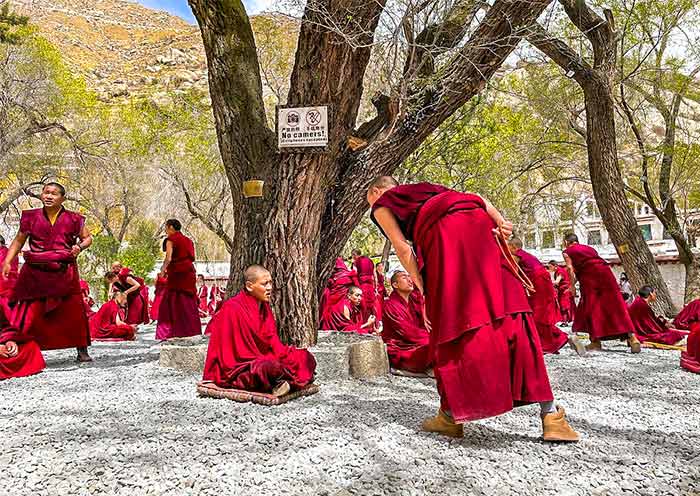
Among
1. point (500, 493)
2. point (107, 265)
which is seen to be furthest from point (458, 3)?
point (107, 265)

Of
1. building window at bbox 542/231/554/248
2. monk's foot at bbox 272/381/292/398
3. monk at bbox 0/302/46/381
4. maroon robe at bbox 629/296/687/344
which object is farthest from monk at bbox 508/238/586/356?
building window at bbox 542/231/554/248

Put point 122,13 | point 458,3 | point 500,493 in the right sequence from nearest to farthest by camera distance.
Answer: point 500,493 < point 458,3 < point 122,13

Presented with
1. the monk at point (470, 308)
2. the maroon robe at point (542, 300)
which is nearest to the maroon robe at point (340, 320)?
the maroon robe at point (542, 300)

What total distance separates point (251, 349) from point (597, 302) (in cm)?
473

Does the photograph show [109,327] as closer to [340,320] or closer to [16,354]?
[340,320]

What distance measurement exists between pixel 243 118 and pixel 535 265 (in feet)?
11.9

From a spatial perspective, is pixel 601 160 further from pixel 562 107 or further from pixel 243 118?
pixel 243 118

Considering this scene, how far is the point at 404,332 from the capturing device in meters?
5.26

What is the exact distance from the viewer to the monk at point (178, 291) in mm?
6809

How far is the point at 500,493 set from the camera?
2160 millimetres

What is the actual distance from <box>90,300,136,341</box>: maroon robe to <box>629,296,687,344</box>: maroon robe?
730cm

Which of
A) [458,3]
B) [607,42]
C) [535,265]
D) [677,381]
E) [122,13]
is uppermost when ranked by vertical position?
[122,13]

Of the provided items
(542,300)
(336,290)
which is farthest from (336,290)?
(542,300)

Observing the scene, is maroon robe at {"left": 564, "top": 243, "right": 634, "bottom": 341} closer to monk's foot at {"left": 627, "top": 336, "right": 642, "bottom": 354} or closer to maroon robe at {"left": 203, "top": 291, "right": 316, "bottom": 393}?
monk's foot at {"left": 627, "top": 336, "right": 642, "bottom": 354}
